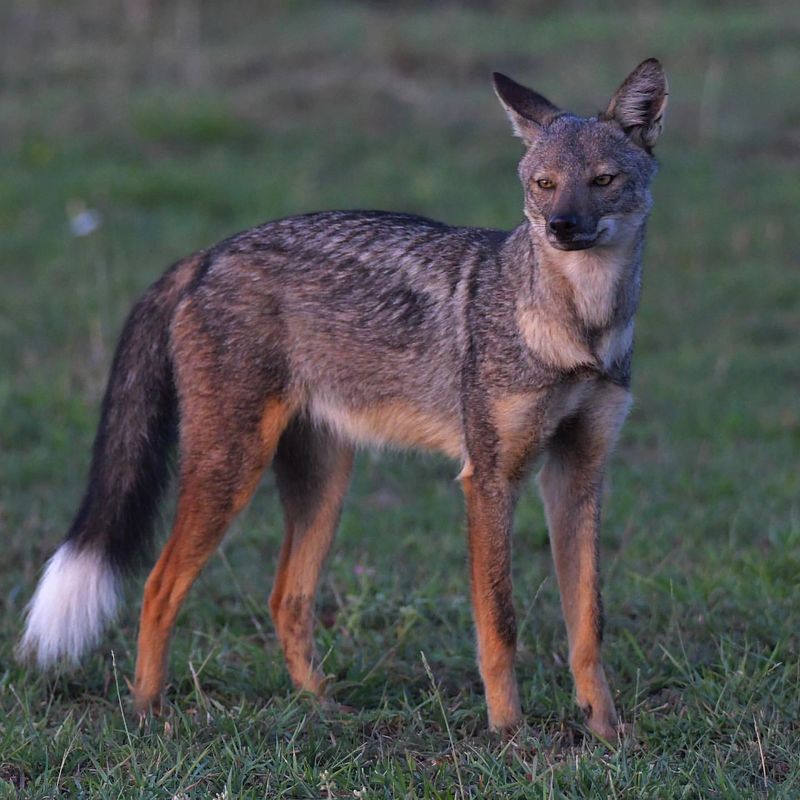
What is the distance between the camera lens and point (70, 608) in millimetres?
4523

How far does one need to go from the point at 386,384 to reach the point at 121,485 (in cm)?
101

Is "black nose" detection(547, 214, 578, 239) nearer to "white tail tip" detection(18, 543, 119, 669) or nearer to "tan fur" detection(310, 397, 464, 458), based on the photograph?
"tan fur" detection(310, 397, 464, 458)

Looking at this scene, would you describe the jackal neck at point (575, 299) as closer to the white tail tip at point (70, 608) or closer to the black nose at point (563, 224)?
the black nose at point (563, 224)

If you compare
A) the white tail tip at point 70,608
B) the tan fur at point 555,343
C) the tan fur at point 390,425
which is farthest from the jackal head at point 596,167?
the white tail tip at point 70,608

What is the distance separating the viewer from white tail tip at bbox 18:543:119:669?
4527 millimetres

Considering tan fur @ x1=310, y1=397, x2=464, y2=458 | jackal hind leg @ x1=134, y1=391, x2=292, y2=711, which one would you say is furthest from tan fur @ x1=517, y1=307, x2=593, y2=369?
jackal hind leg @ x1=134, y1=391, x2=292, y2=711

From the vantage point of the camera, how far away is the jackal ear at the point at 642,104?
4.36m

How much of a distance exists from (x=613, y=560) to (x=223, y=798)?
8.14ft

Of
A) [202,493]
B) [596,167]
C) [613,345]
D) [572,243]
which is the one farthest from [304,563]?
[596,167]

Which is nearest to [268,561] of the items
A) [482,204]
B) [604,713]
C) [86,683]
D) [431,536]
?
[431,536]

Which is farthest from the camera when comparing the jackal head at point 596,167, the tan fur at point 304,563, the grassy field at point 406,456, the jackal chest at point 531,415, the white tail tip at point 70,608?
the tan fur at point 304,563

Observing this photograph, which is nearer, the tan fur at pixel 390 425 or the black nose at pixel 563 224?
the black nose at pixel 563 224

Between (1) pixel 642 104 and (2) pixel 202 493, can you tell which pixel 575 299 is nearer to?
(1) pixel 642 104

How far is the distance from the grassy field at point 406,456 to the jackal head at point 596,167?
1.48 m
